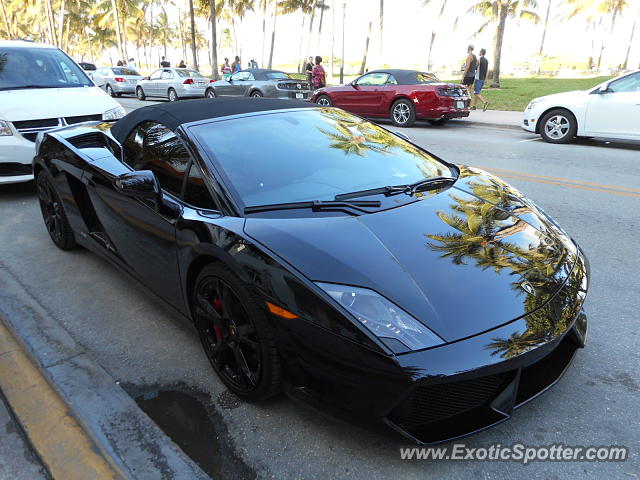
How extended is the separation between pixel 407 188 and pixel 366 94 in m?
11.4

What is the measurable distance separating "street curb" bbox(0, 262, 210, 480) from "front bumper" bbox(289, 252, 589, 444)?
2.40ft

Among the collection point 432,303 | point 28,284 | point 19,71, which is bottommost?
point 28,284

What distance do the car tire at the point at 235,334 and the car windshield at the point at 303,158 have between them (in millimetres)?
482

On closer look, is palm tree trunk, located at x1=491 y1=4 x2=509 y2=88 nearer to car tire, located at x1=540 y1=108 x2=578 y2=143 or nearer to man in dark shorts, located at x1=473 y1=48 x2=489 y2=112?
man in dark shorts, located at x1=473 y1=48 x2=489 y2=112

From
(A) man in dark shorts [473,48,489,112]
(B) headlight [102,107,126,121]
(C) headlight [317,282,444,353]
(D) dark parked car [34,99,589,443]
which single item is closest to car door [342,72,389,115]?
(A) man in dark shorts [473,48,489,112]

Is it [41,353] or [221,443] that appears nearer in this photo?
[221,443]

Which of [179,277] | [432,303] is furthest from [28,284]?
[432,303]

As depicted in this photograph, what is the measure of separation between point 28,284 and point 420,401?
3442 mm

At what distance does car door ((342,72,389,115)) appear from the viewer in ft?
44.1

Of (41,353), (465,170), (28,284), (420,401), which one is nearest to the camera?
(420,401)

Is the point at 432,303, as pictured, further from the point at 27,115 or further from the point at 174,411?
the point at 27,115

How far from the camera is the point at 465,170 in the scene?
349cm

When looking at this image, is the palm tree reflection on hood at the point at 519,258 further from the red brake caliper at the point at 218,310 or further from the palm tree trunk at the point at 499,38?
the palm tree trunk at the point at 499,38

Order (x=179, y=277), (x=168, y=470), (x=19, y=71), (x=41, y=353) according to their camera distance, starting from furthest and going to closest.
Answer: (x=19, y=71), (x=41, y=353), (x=179, y=277), (x=168, y=470)
